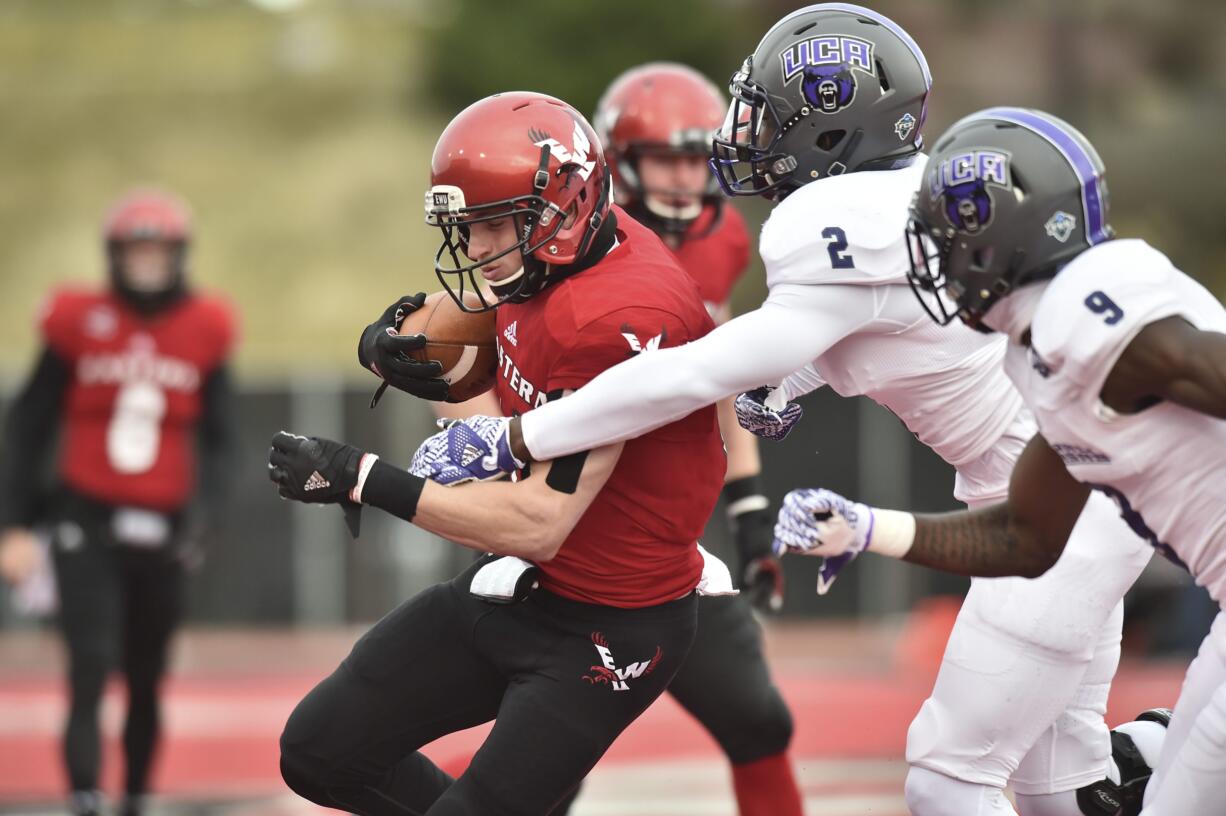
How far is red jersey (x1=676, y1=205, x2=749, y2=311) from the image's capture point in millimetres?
5051

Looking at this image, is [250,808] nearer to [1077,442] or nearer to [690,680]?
[690,680]

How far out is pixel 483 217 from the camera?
364cm

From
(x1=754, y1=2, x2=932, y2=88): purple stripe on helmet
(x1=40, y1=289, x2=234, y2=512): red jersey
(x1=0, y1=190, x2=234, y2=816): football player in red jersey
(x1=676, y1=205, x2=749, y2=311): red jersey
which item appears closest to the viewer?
(x1=754, y1=2, x2=932, y2=88): purple stripe on helmet

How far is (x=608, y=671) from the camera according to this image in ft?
12.0

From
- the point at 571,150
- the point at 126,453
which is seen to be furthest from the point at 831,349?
the point at 126,453

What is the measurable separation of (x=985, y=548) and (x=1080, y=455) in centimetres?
35

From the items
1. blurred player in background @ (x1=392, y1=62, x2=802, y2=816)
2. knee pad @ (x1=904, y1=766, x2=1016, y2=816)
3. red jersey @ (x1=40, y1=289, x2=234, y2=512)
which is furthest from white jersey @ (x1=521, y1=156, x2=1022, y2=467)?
red jersey @ (x1=40, y1=289, x2=234, y2=512)

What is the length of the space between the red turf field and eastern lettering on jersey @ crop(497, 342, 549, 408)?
146 cm

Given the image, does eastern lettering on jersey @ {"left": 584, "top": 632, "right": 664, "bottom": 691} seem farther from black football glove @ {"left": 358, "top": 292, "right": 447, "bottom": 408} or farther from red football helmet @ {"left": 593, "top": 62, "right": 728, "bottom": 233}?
red football helmet @ {"left": 593, "top": 62, "right": 728, "bottom": 233}

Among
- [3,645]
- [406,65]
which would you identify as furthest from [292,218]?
[3,645]

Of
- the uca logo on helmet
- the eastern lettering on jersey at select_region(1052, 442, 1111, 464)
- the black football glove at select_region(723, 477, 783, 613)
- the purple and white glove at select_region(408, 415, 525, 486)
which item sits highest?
the uca logo on helmet

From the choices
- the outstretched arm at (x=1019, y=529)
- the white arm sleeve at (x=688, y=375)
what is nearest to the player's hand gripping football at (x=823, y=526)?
the outstretched arm at (x=1019, y=529)

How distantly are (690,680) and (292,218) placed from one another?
1856 centimetres

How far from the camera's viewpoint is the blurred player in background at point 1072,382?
3.05 m
